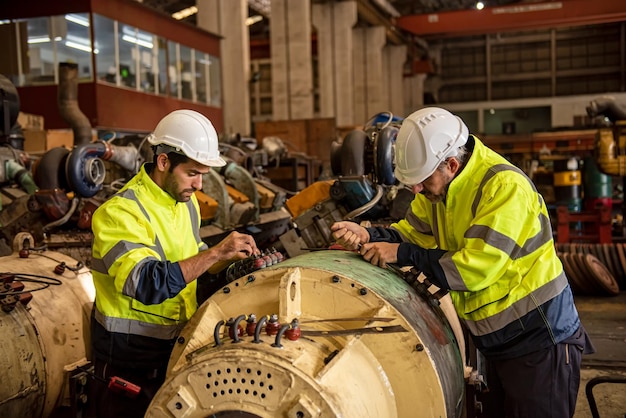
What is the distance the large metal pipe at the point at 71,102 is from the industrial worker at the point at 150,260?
5.58m

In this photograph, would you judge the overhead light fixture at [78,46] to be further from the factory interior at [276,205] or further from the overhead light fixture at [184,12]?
the overhead light fixture at [184,12]

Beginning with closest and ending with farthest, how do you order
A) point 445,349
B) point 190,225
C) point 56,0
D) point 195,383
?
1. point 195,383
2. point 445,349
3. point 190,225
4. point 56,0

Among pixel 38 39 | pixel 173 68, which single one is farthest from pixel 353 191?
pixel 173 68

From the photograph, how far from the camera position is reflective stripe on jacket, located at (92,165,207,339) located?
7.47 ft

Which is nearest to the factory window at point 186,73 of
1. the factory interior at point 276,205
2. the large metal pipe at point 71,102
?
the factory interior at point 276,205

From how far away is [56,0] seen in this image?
42.9 feet

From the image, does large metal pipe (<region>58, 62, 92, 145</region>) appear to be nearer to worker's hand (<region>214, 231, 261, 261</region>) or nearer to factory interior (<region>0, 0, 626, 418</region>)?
factory interior (<region>0, 0, 626, 418</region>)

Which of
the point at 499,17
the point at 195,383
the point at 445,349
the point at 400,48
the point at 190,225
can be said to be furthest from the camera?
the point at 400,48

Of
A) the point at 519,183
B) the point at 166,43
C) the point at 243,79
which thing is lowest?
the point at 519,183

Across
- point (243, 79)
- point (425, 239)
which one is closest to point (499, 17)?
point (243, 79)

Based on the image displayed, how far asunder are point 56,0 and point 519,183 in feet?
42.2

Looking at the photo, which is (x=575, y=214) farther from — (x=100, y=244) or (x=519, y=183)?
(x=100, y=244)

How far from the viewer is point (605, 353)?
4.88 m

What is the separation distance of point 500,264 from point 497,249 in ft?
0.17
